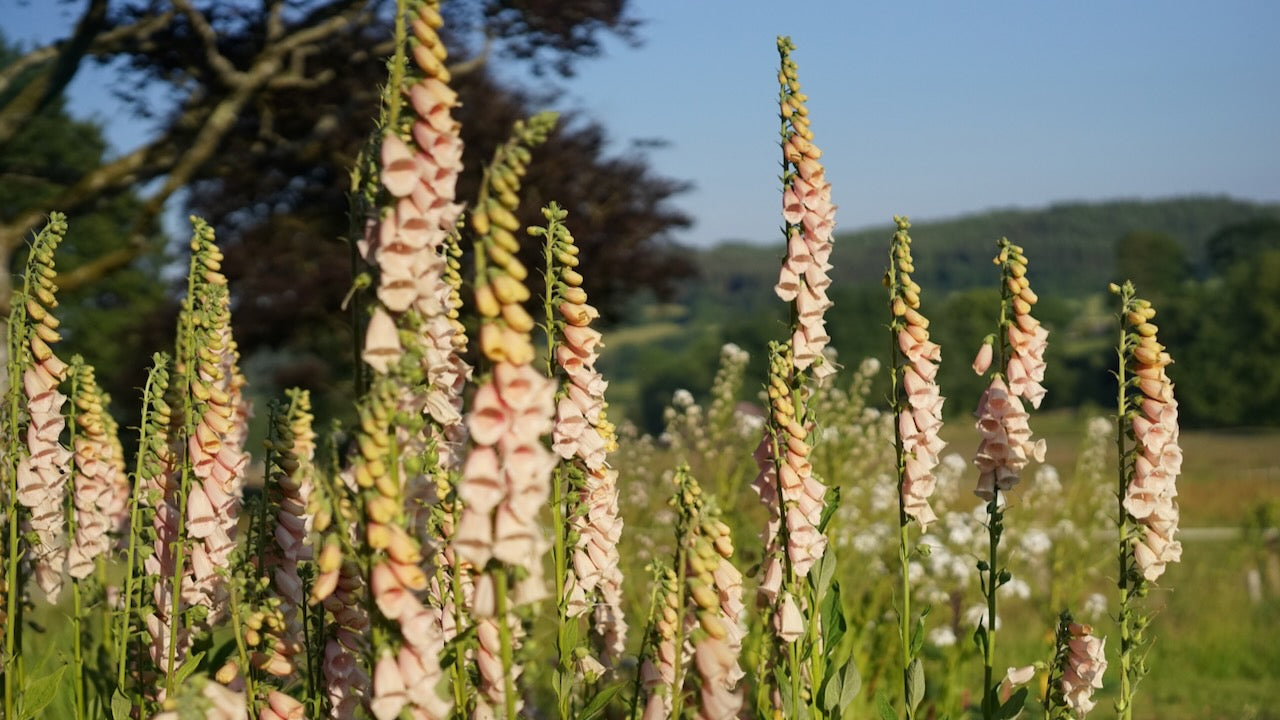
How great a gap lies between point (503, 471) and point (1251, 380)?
88.4 metres

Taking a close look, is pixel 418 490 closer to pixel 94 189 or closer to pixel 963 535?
pixel 963 535

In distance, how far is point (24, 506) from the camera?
9.60ft

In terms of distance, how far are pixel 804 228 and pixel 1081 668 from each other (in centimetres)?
141

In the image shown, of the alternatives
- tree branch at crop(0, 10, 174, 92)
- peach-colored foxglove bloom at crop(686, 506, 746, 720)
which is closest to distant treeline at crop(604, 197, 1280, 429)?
tree branch at crop(0, 10, 174, 92)

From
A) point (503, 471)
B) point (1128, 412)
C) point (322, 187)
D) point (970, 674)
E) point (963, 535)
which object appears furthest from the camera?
point (322, 187)

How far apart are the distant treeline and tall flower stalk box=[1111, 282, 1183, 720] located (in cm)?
1839

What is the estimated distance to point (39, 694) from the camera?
295 cm

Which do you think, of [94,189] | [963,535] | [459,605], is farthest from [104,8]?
[459,605]

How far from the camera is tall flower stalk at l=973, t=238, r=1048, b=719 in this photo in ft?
9.42

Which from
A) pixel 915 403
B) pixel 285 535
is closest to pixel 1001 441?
pixel 915 403

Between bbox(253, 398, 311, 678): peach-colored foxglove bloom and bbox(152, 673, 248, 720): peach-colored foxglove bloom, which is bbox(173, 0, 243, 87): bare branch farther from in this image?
bbox(152, 673, 248, 720): peach-colored foxglove bloom

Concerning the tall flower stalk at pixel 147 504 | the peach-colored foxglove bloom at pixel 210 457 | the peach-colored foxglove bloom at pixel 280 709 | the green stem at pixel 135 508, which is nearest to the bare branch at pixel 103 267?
the tall flower stalk at pixel 147 504

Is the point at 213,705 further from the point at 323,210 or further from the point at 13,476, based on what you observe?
the point at 323,210

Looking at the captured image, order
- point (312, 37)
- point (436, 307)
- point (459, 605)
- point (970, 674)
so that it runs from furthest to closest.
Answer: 1. point (312, 37)
2. point (970, 674)
3. point (459, 605)
4. point (436, 307)
